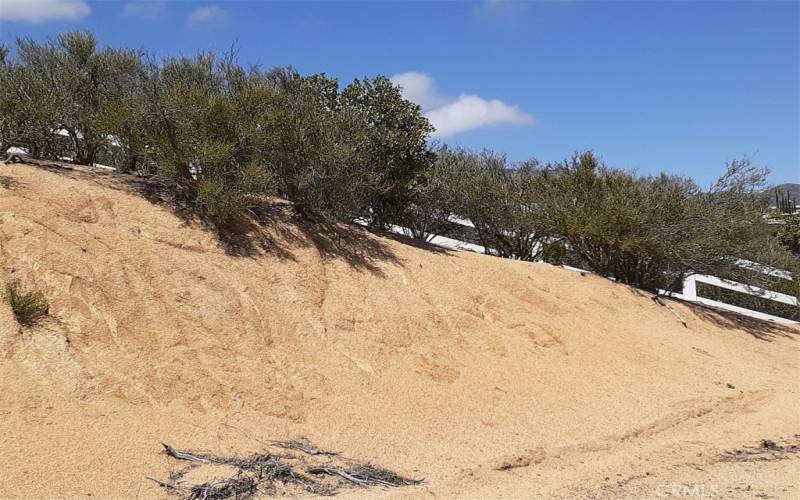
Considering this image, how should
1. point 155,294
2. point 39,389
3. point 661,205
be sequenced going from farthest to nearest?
point 661,205, point 155,294, point 39,389

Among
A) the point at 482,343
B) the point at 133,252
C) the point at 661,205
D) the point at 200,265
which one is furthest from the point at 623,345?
the point at 133,252

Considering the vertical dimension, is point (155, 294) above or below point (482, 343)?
above

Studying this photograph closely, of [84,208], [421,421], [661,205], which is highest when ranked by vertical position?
[661,205]

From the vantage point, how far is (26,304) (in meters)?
7.14

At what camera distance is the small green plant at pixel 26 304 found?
712 cm

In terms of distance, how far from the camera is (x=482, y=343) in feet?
36.5

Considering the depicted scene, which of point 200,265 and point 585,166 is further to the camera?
point 585,166

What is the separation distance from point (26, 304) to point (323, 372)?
11.6ft

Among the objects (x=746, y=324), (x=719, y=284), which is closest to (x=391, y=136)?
(x=746, y=324)

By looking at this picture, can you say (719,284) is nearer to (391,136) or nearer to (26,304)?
(391,136)

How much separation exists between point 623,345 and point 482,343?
3.49 m

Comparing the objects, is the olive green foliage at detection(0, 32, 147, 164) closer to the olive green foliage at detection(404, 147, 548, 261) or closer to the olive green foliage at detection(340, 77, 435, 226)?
the olive green foliage at detection(340, 77, 435, 226)

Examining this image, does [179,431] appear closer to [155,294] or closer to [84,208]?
[155,294]

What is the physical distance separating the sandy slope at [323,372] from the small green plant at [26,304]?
0.14 m
